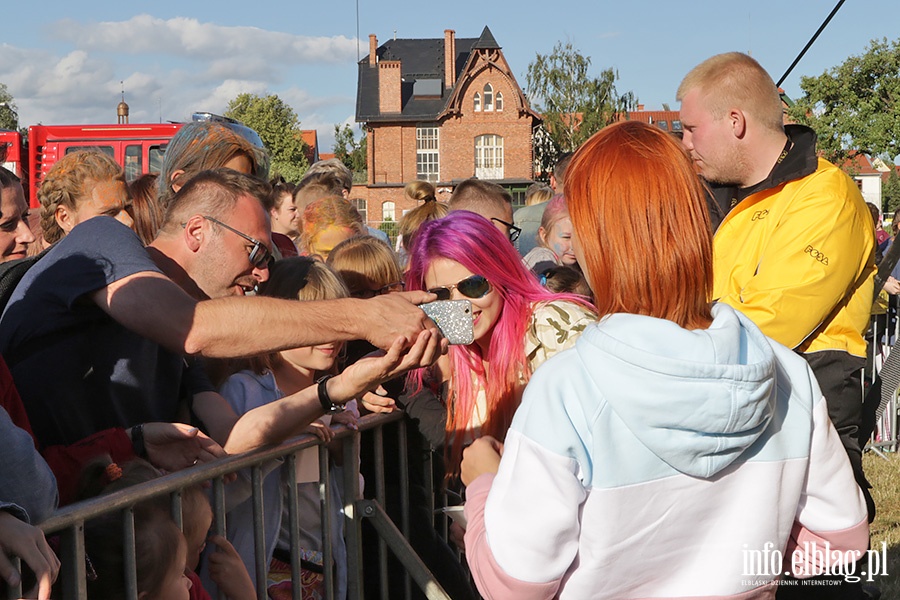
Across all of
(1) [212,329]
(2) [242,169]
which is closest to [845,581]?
(1) [212,329]

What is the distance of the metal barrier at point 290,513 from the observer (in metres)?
2.13

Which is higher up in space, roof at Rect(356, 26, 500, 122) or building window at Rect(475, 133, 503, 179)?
roof at Rect(356, 26, 500, 122)

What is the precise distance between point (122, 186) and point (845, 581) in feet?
11.3

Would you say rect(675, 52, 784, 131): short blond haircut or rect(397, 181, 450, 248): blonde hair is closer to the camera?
rect(675, 52, 784, 131): short blond haircut

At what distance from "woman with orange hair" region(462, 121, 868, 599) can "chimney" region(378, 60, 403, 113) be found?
172 ft

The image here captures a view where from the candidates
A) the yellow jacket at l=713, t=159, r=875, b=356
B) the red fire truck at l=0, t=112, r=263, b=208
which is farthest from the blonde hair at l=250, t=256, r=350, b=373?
the red fire truck at l=0, t=112, r=263, b=208

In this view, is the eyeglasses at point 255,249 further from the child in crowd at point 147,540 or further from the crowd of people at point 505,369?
the child in crowd at point 147,540

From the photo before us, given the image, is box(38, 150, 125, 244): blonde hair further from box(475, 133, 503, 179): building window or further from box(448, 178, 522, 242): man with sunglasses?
box(475, 133, 503, 179): building window

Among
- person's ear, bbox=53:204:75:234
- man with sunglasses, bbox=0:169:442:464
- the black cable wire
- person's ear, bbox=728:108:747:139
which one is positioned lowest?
man with sunglasses, bbox=0:169:442:464

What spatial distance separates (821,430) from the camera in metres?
2.09

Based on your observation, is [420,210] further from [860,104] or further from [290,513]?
[860,104]

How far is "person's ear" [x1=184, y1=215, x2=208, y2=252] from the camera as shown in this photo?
10.7 ft

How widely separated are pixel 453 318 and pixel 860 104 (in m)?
49.1

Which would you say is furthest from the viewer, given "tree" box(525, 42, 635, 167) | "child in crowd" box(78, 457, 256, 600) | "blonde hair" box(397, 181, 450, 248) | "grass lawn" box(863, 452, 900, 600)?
"tree" box(525, 42, 635, 167)
